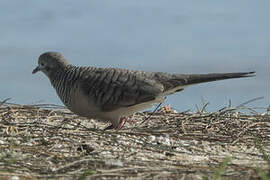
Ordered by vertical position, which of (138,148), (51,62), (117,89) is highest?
(51,62)

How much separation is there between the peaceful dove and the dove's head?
30 cm

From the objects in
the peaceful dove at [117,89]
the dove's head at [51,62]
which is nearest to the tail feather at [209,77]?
the peaceful dove at [117,89]

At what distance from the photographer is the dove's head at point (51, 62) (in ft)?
19.5

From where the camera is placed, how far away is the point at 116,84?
5363 millimetres

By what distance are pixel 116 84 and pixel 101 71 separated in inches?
13.0

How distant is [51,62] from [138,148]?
2.39 m

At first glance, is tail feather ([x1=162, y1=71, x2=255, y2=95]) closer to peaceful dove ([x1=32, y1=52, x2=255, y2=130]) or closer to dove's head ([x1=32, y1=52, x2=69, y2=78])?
peaceful dove ([x1=32, y1=52, x2=255, y2=130])

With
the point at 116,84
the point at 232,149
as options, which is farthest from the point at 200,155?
the point at 116,84

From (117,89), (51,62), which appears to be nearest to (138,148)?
(117,89)

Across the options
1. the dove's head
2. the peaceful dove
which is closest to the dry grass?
the peaceful dove

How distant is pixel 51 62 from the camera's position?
602 centimetres

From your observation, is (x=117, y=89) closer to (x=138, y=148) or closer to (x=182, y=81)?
(x=182, y=81)

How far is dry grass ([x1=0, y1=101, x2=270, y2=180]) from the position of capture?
3148 millimetres

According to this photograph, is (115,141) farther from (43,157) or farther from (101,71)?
(101,71)
